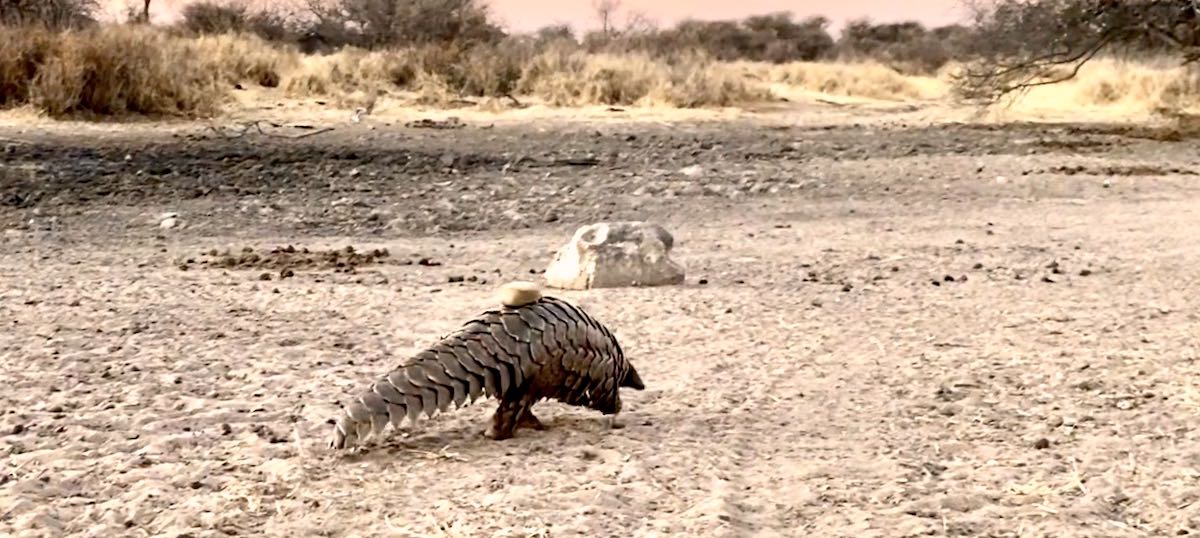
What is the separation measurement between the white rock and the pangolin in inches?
98.2

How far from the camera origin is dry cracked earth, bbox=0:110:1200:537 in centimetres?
328

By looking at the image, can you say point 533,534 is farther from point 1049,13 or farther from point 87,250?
point 1049,13

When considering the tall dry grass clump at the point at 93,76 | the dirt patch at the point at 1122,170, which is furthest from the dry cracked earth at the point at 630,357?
the tall dry grass clump at the point at 93,76

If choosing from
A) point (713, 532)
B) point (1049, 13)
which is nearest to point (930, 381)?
point (713, 532)

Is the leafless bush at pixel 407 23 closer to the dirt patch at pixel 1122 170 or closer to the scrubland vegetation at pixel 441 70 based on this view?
the scrubland vegetation at pixel 441 70

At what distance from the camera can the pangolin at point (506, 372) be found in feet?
11.8

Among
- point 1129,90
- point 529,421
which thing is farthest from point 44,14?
point 529,421

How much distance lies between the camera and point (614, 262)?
21.6 ft

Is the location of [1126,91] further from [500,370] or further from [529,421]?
[500,370]

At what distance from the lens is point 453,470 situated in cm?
351

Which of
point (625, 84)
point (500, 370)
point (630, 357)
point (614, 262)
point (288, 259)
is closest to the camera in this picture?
point (500, 370)

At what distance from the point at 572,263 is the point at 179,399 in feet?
8.81

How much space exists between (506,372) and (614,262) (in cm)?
289

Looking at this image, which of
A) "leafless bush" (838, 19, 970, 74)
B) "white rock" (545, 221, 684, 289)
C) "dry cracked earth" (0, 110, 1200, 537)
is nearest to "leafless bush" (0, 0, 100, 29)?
"dry cracked earth" (0, 110, 1200, 537)
